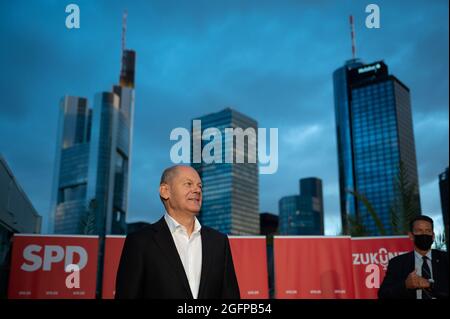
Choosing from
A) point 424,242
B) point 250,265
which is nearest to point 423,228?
point 424,242

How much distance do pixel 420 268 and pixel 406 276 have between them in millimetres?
183

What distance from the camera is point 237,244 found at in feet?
30.6

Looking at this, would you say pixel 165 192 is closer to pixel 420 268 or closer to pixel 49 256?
pixel 420 268

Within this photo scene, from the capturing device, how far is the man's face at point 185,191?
299cm

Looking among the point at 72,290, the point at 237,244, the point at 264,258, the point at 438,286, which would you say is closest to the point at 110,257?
the point at 72,290

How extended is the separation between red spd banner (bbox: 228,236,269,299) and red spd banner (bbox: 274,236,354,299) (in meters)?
0.30

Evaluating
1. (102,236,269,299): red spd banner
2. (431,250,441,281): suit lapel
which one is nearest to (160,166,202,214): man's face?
(431,250,441,281): suit lapel

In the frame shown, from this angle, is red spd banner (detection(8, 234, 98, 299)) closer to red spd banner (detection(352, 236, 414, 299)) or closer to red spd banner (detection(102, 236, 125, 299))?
red spd banner (detection(102, 236, 125, 299))

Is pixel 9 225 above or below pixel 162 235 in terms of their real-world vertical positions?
above

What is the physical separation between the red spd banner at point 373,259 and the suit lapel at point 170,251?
755cm

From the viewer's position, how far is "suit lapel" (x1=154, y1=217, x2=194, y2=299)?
277 cm
